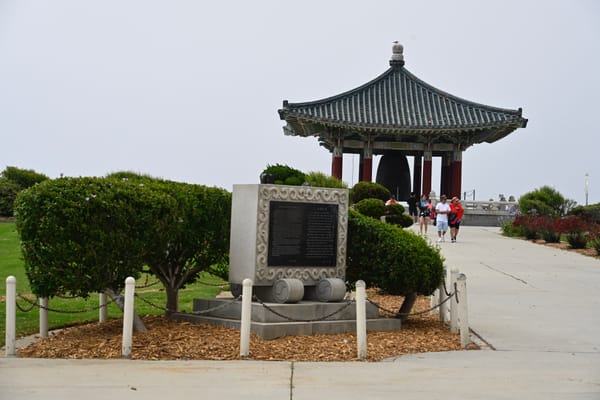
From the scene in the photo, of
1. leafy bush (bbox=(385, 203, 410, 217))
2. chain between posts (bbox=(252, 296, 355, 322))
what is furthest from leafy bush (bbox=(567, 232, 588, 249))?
chain between posts (bbox=(252, 296, 355, 322))

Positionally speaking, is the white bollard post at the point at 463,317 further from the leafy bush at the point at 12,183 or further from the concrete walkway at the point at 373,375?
the leafy bush at the point at 12,183

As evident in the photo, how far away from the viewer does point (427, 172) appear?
5003 cm

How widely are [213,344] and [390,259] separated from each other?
322 centimetres

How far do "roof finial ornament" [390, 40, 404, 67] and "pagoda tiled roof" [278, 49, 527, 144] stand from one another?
3.89 ft

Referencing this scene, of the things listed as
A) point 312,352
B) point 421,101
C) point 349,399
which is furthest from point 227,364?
point 421,101

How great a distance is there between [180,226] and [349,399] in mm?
4958

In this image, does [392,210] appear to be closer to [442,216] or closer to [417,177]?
[442,216]

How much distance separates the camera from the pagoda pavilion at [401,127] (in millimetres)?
48406

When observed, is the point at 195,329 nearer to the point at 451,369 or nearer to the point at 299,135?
the point at 451,369

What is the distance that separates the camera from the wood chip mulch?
9.92 metres

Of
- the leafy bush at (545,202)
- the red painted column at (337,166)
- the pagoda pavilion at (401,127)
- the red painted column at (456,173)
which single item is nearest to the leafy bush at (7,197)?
the pagoda pavilion at (401,127)

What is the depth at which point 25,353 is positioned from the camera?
1014 centimetres

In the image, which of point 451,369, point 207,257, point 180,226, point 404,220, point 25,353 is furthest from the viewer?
point 404,220

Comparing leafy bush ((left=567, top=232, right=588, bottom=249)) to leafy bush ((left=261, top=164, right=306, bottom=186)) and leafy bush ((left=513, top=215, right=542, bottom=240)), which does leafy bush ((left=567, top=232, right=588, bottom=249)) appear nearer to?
leafy bush ((left=513, top=215, right=542, bottom=240))
